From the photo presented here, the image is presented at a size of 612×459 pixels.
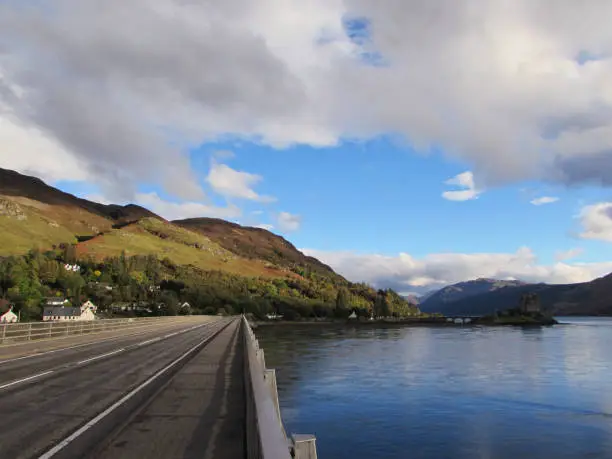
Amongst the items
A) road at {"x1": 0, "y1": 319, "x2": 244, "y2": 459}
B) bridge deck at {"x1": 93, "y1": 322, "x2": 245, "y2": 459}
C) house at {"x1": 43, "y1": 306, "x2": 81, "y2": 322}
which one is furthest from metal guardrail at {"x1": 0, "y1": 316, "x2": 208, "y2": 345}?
house at {"x1": 43, "y1": 306, "x2": 81, "y2": 322}

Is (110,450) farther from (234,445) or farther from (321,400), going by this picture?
(321,400)

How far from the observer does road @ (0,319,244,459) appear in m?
9.00

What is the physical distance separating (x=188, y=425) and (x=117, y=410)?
236 cm

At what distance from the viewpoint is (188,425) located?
35.8ft

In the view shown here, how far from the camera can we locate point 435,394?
39.4 m

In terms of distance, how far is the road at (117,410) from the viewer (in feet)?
29.5

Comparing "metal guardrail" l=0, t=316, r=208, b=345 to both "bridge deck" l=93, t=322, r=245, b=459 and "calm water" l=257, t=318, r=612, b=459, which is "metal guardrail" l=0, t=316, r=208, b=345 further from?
"bridge deck" l=93, t=322, r=245, b=459

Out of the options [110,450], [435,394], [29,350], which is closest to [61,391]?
[110,450]

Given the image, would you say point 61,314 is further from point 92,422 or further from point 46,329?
point 92,422

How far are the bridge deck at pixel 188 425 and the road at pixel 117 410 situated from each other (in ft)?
0.05

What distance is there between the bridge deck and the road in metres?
0.02

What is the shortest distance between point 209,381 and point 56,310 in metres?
144

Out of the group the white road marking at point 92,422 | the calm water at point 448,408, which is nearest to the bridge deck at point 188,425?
the white road marking at point 92,422

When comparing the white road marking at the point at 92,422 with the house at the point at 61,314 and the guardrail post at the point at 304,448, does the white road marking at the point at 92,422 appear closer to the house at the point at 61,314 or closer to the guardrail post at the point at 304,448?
the guardrail post at the point at 304,448
